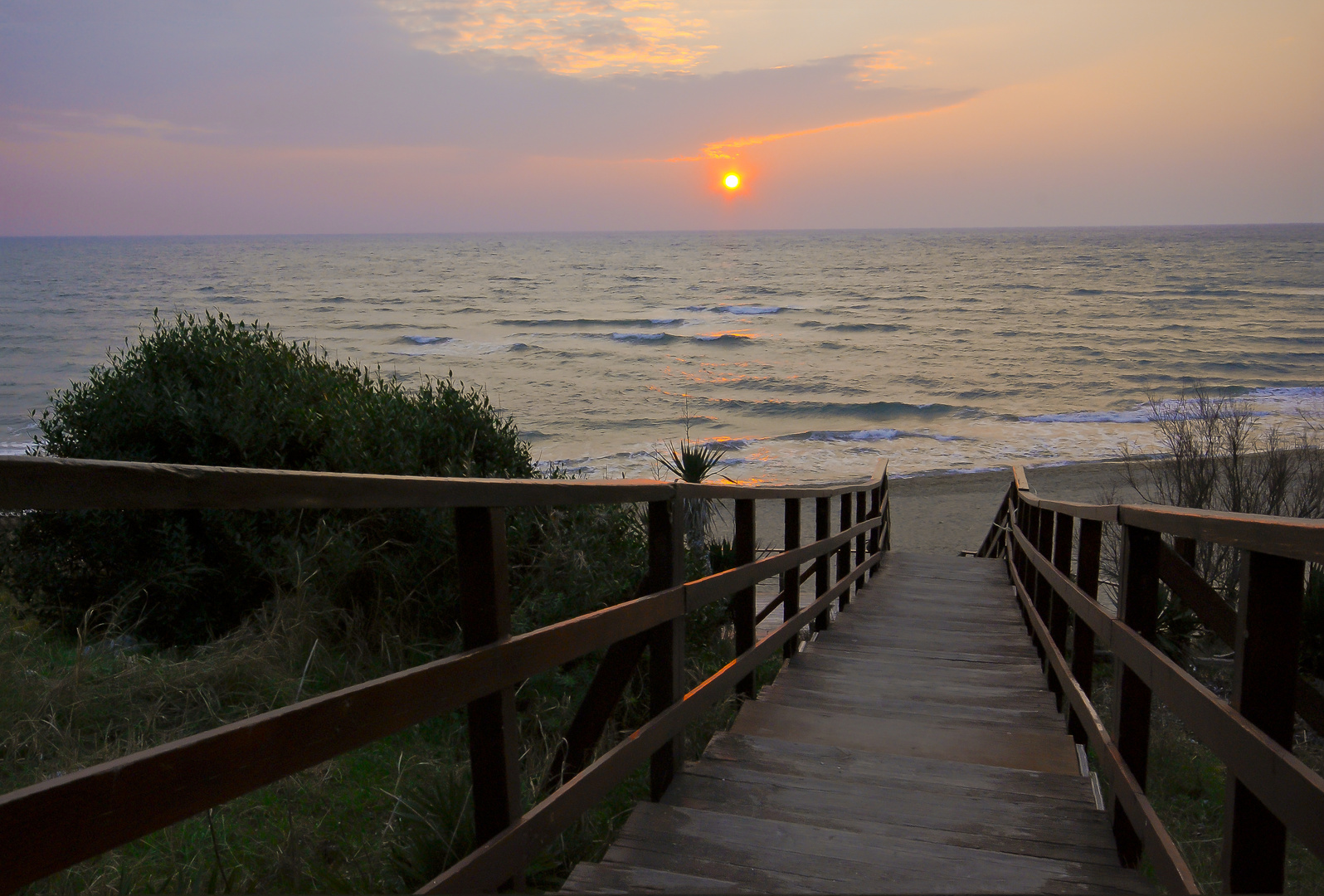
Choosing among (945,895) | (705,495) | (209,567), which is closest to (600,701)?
(705,495)

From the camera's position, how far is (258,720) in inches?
53.4

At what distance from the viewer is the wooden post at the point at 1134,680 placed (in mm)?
2529

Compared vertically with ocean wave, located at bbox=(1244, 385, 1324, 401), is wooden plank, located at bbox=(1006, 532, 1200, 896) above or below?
above

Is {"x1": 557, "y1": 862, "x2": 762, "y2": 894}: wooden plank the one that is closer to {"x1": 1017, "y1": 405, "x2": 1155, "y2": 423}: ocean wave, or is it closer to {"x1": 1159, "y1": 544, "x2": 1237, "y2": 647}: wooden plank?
{"x1": 1159, "y1": 544, "x2": 1237, "y2": 647}: wooden plank

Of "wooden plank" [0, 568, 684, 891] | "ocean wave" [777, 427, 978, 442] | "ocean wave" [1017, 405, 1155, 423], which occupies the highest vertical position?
"wooden plank" [0, 568, 684, 891]

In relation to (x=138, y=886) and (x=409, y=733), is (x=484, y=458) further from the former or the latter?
(x=138, y=886)

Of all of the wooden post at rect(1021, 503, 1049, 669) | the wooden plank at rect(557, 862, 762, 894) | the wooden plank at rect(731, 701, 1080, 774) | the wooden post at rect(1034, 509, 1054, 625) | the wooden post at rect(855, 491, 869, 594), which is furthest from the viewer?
the wooden post at rect(855, 491, 869, 594)

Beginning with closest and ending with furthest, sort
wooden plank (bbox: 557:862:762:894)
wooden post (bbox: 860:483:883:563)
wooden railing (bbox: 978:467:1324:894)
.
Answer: wooden railing (bbox: 978:467:1324:894)
wooden plank (bbox: 557:862:762:894)
wooden post (bbox: 860:483:883:563)

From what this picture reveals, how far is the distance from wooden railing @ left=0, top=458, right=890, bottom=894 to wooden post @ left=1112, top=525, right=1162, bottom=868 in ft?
4.72

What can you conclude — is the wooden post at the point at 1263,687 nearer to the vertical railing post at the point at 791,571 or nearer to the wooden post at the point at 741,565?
the wooden post at the point at 741,565

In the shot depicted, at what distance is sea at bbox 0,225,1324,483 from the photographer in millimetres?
28128

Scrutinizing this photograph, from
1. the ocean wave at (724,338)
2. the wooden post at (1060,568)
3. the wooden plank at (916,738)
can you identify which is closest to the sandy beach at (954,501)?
the wooden post at (1060,568)

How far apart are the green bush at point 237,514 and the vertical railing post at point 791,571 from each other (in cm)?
211

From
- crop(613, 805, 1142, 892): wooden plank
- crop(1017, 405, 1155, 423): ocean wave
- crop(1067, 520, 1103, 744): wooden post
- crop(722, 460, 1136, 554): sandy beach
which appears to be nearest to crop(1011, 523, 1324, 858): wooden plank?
crop(613, 805, 1142, 892): wooden plank
